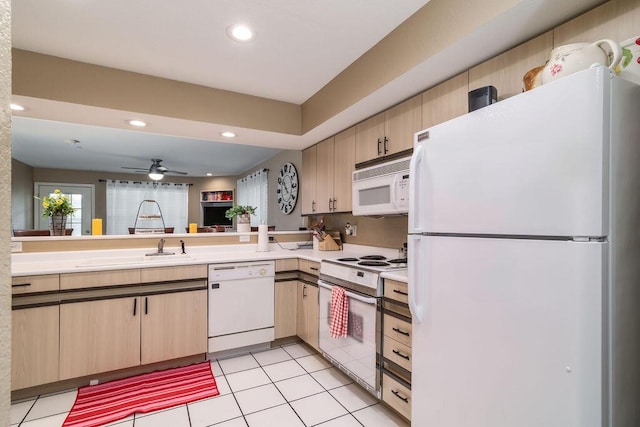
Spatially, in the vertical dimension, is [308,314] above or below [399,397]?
above

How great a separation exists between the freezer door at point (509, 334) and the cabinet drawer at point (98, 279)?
7.10ft

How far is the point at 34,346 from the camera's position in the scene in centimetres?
217

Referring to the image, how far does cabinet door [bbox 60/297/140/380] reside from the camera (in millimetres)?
2266

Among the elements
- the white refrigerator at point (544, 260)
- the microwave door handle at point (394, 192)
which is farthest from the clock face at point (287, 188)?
the white refrigerator at point (544, 260)

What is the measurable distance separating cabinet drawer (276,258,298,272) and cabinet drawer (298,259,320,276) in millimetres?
51

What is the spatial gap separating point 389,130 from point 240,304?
6.66 ft

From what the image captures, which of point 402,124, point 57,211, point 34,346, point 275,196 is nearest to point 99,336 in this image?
point 34,346

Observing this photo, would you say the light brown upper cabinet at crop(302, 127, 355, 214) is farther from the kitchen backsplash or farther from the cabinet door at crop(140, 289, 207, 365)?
the cabinet door at crop(140, 289, 207, 365)

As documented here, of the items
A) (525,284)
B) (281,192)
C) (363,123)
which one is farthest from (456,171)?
(281,192)

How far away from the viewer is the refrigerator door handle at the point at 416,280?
149cm

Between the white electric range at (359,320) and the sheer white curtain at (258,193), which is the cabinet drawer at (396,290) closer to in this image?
the white electric range at (359,320)

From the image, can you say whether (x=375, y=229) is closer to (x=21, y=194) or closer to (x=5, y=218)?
(x=5, y=218)

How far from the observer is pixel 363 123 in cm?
288

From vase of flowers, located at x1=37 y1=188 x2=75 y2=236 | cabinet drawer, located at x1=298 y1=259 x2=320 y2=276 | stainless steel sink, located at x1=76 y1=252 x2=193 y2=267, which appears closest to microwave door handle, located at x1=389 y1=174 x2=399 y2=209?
cabinet drawer, located at x1=298 y1=259 x2=320 y2=276
